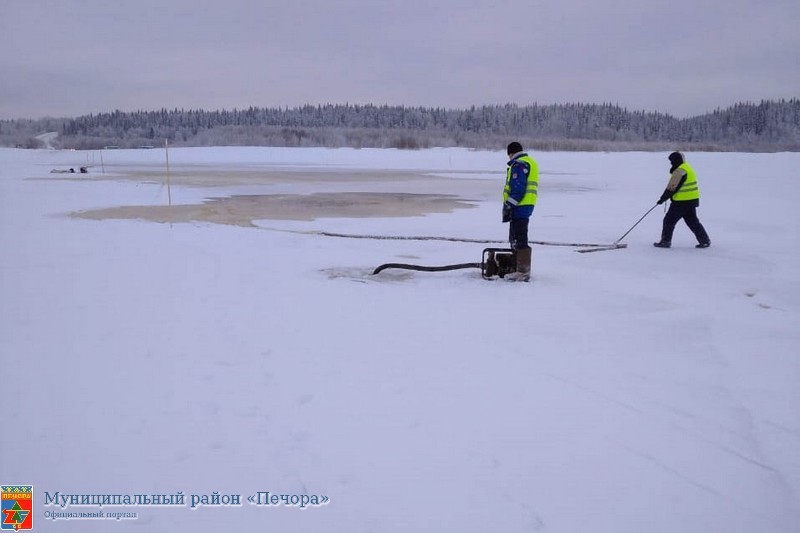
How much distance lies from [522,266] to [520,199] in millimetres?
869

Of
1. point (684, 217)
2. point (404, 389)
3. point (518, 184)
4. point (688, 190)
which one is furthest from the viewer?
point (684, 217)

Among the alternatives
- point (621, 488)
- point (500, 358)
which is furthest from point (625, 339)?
point (621, 488)

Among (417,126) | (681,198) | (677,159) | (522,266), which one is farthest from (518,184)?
(417,126)

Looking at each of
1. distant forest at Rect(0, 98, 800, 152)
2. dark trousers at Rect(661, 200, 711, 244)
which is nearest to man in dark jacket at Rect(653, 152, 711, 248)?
dark trousers at Rect(661, 200, 711, 244)

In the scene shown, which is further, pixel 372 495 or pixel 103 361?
pixel 103 361

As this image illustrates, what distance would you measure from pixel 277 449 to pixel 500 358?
221 centimetres

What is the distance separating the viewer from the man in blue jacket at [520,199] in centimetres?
794

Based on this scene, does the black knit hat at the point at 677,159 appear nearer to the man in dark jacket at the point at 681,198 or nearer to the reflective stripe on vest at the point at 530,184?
the man in dark jacket at the point at 681,198

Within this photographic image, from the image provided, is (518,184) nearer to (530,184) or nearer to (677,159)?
(530,184)

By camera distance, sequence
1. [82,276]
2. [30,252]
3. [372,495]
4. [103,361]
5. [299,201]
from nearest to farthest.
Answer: [372,495], [103,361], [82,276], [30,252], [299,201]

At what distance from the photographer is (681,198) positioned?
1027 centimetres

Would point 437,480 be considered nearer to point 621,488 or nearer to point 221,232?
point 621,488

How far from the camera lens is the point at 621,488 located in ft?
11.2

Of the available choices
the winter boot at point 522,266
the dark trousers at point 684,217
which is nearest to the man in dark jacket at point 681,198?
Result: the dark trousers at point 684,217
